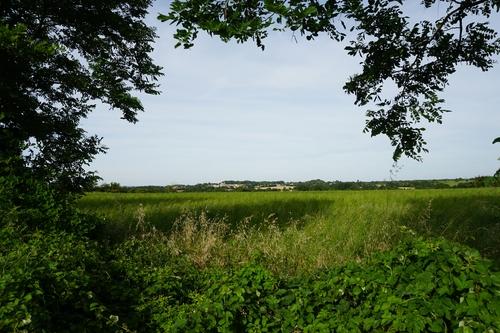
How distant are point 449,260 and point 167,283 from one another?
3.27 metres

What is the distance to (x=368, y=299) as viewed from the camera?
4223 millimetres

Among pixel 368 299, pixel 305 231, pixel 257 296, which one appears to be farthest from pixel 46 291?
pixel 305 231

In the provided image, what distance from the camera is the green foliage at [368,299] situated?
3.63m

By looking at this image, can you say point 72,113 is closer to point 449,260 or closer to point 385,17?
point 385,17

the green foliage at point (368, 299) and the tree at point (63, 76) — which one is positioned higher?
the tree at point (63, 76)

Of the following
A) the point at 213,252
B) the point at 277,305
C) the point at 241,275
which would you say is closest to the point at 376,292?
the point at 277,305

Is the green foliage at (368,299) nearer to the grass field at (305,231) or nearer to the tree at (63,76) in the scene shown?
the grass field at (305,231)

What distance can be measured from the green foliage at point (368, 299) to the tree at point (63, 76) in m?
5.44

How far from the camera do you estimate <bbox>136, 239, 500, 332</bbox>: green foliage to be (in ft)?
11.9

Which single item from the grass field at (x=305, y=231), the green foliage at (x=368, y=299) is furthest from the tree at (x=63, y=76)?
the green foliage at (x=368, y=299)

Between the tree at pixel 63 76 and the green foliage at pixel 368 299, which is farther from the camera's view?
the tree at pixel 63 76

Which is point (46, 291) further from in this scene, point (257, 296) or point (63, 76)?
point (63, 76)

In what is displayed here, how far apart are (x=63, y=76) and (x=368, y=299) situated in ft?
29.4

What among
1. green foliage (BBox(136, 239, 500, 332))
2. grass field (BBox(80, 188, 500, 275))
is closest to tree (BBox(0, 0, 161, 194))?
grass field (BBox(80, 188, 500, 275))
